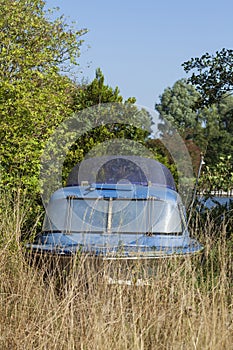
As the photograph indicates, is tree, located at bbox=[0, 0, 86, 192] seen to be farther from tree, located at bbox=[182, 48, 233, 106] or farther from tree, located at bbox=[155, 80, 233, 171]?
tree, located at bbox=[155, 80, 233, 171]

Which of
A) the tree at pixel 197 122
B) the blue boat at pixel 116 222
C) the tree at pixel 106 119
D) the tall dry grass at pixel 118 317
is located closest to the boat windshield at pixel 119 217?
the blue boat at pixel 116 222

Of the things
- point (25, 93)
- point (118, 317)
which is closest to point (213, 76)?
point (25, 93)

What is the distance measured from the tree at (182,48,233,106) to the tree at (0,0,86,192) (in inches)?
86.3

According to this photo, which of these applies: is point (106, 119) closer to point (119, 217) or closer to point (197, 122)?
point (119, 217)

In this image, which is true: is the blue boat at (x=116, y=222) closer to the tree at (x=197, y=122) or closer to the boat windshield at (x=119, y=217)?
the boat windshield at (x=119, y=217)

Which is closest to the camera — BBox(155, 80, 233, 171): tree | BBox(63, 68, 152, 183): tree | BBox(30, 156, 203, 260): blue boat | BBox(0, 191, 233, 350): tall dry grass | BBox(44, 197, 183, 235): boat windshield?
BBox(0, 191, 233, 350): tall dry grass

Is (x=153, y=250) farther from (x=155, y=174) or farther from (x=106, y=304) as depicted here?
(x=155, y=174)

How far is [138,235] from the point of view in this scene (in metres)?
6.13

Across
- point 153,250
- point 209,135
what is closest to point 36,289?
point 153,250

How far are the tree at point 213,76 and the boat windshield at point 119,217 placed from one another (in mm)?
2330

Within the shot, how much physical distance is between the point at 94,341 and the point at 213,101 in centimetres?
560

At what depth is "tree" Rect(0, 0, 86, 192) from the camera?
859 cm

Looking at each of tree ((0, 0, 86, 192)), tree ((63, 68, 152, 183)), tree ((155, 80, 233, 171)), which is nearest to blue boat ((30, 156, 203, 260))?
tree ((0, 0, 86, 192))

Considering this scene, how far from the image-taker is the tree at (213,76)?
26.7 feet
